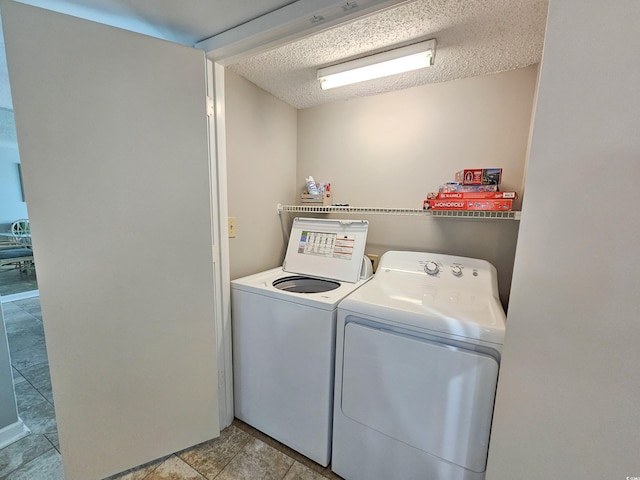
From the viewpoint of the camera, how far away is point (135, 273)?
123 centimetres

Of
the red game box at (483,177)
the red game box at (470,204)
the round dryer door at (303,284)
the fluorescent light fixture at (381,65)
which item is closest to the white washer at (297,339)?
the round dryer door at (303,284)

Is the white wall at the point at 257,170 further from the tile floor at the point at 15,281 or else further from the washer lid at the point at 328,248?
the tile floor at the point at 15,281

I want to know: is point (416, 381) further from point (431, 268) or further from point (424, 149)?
point (424, 149)

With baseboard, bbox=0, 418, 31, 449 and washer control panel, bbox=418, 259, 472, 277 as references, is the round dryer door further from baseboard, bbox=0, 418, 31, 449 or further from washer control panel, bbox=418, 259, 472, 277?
baseboard, bbox=0, 418, 31, 449

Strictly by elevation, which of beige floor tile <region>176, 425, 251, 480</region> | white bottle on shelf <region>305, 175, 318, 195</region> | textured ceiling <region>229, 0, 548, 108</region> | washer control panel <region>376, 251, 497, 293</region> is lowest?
beige floor tile <region>176, 425, 251, 480</region>

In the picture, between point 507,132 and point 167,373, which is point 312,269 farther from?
point 507,132

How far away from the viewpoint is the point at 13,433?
1.50 metres

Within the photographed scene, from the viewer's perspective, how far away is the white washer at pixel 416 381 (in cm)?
97

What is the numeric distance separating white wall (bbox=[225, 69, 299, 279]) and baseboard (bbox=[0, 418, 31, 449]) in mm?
1614

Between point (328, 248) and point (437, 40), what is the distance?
1.40 metres

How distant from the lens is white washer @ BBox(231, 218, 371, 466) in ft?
4.33

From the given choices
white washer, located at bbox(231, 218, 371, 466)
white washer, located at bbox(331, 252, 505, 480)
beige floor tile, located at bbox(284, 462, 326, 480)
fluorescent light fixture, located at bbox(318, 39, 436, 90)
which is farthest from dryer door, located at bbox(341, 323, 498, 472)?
fluorescent light fixture, located at bbox(318, 39, 436, 90)

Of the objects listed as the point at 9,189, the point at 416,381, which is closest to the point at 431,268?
the point at 416,381

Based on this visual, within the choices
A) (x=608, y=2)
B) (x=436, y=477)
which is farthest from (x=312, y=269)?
(x=608, y=2)
